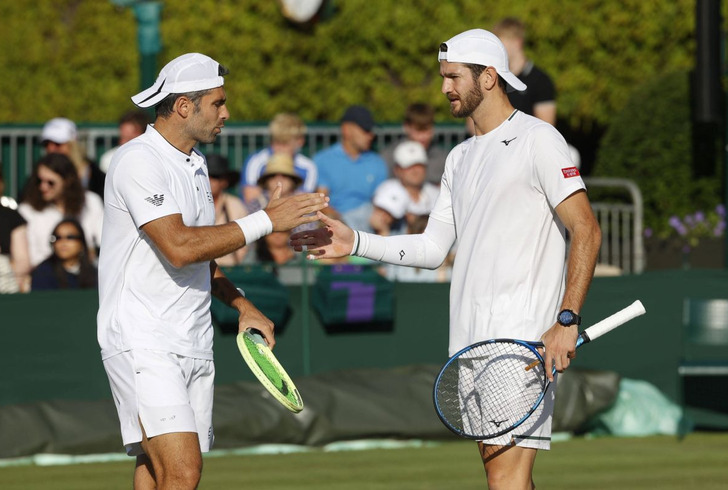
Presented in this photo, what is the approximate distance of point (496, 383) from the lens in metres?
6.01

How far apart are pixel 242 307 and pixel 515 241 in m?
1.23

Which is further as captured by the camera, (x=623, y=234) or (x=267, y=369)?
(x=623, y=234)

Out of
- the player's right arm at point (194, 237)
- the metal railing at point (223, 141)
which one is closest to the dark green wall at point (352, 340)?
the metal railing at point (223, 141)

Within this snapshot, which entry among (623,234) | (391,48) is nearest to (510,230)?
(623,234)

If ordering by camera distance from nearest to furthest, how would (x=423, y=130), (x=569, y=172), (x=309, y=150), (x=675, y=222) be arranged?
1. (x=569, y=172)
2. (x=423, y=130)
3. (x=309, y=150)
4. (x=675, y=222)

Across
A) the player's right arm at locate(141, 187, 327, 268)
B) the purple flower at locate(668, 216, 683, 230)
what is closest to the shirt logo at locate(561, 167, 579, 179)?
the player's right arm at locate(141, 187, 327, 268)

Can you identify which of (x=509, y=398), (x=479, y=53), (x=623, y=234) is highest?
(x=479, y=53)

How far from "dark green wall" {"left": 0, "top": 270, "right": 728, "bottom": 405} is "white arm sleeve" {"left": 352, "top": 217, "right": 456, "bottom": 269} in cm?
449

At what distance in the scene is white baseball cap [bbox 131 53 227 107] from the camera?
242 inches

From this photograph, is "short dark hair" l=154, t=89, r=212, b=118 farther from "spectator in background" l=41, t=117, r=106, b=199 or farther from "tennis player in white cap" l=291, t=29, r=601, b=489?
"spectator in background" l=41, t=117, r=106, b=199

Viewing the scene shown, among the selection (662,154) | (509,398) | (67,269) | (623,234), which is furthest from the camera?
(662,154)

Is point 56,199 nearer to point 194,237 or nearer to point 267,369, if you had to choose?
point 267,369

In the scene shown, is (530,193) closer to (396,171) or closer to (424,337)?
(424,337)

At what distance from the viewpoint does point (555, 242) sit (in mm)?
6070
